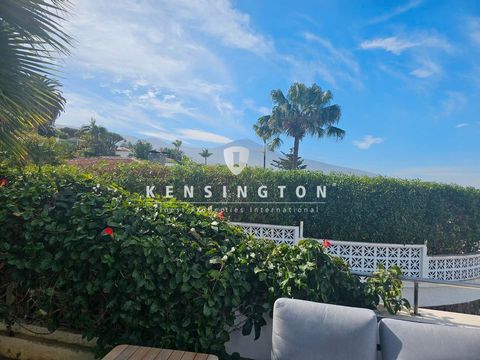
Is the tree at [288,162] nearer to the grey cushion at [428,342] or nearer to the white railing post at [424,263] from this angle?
the white railing post at [424,263]

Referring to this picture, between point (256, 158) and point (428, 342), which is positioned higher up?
point (256, 158)

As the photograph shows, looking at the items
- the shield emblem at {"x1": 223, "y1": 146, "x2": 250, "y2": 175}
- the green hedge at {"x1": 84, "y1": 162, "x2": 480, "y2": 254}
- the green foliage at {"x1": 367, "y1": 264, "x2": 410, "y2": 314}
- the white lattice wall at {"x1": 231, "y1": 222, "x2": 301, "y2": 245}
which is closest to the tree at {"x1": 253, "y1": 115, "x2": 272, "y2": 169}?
the shield emblem at {"x1": 223, "y1": 146, "x2": 250, "y2": 175}

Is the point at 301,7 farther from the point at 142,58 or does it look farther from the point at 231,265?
the point at 231,265

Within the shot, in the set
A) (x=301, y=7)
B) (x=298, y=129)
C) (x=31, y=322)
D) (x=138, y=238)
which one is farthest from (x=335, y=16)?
(x=298, y=129)

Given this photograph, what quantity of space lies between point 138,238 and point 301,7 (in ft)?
21.9

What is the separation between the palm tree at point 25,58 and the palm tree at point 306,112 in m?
17.9

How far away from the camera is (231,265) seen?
205 cm

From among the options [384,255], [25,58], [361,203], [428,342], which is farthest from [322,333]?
[361,203]

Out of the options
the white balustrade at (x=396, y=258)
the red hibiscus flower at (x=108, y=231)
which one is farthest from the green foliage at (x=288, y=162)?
the red hibiscus flower at (x=108, y=231)

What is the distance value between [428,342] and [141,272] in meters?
1.69

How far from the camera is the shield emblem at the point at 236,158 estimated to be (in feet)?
25.8

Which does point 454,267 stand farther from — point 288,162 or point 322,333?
point 288,162

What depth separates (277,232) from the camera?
6.95 meters

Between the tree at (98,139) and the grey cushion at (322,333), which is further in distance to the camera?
the tree at (98,139)
